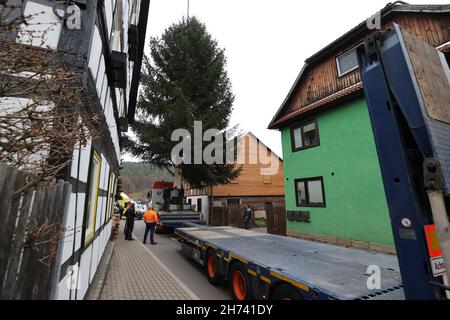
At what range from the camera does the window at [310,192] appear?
35.2 ft

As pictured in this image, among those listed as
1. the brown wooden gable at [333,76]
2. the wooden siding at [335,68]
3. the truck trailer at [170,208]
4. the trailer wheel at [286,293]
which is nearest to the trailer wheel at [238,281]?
the trailer wheel at [286,293]

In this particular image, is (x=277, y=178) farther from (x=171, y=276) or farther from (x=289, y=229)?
(x=171, y=276)

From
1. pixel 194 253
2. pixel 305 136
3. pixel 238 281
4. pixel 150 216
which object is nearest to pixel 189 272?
pixel 194 253

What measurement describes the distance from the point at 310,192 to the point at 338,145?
8.85 feet

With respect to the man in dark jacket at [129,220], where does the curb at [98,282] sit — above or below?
below

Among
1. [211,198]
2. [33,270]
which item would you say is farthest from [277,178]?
[33,270]

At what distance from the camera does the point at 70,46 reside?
2.88m

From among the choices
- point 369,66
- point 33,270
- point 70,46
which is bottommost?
point 33,270

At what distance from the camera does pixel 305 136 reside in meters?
12.1

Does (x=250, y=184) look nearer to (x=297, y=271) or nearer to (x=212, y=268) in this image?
(x=212, y=268)

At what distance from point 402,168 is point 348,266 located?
2.35m

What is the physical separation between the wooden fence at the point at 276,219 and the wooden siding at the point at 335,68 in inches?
214

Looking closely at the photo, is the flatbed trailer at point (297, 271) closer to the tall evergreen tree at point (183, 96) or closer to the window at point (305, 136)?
the window at point (305, 136)

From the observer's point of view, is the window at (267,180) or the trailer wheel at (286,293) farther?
the window at (267,180)
